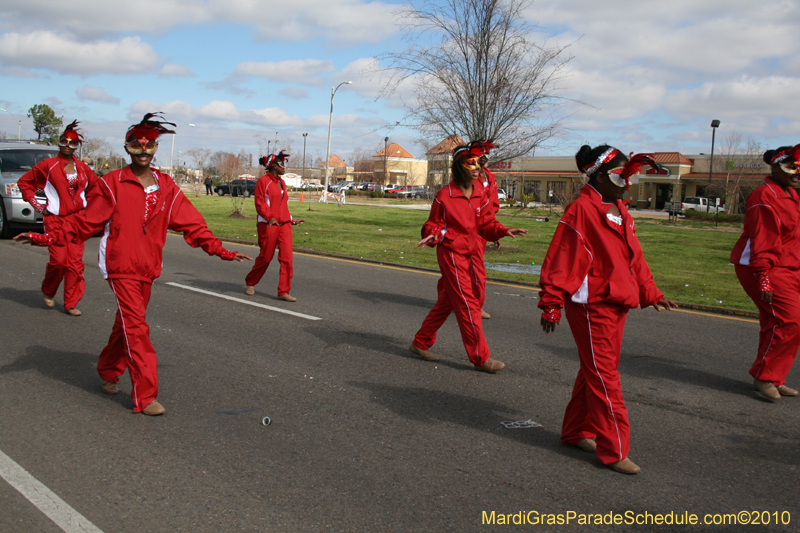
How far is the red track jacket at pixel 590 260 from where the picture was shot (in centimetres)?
396

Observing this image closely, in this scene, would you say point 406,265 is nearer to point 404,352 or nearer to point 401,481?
point 404,352

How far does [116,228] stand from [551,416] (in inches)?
137

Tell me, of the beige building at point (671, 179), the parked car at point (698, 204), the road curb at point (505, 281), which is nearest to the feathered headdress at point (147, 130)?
the road curb at point (505, 281)

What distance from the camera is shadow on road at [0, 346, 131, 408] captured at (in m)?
5.45

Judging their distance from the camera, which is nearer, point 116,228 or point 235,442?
point 235,442

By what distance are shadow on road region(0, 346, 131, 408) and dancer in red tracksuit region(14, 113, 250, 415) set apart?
1.84ft

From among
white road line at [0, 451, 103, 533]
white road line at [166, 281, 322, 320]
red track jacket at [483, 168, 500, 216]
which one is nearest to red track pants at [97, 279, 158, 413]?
white road line at [0, 451, 103, 533]

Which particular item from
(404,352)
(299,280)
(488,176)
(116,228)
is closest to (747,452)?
(404,352)

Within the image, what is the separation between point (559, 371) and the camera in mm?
6141

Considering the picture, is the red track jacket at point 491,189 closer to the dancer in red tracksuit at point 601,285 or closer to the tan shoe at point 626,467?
the dancer in red tracksuit at point 601,285

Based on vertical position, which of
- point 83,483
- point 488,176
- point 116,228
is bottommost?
point 83,483

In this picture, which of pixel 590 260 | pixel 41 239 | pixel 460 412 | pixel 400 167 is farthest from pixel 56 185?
pixel 400 167

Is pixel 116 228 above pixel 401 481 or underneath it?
above

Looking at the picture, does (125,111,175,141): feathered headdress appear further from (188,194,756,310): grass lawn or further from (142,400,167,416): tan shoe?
(188,194,756,310): grass lawn
